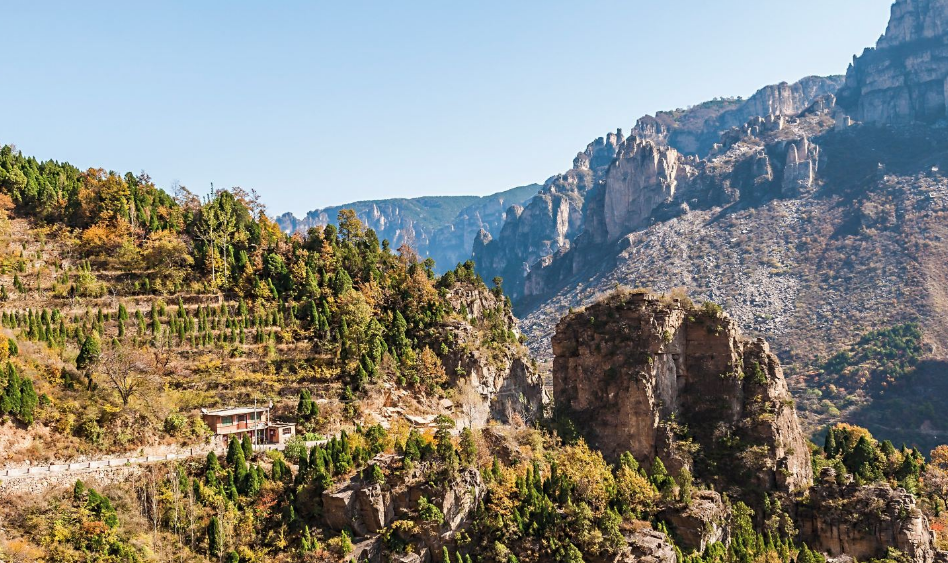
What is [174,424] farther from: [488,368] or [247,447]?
[488,368]

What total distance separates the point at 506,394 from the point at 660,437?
14592 mm

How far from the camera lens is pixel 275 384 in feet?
160

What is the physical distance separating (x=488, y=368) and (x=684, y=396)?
16.3 meters

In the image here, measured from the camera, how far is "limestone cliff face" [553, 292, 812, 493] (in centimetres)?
5412

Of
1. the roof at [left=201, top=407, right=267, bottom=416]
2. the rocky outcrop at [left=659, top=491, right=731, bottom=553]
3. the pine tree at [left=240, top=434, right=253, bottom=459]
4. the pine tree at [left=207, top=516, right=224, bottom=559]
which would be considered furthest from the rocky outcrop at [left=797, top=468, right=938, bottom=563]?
the pine tree at [left=207, top=516, right=224, bottom=559]

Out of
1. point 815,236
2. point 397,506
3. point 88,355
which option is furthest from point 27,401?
point 815,236

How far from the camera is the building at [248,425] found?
4369 centimetres

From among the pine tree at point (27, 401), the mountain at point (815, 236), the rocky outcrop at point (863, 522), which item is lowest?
the rocky outcrop at point (863, 522)

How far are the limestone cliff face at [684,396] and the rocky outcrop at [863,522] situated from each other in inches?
99.3

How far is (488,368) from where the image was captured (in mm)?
61406

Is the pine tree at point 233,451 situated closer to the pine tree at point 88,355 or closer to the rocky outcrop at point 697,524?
the pine tree at point 88,355

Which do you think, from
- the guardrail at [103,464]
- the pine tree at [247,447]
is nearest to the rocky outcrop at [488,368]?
the guardrail at [103,464]

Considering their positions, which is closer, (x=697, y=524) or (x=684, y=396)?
(x=697, y=524)

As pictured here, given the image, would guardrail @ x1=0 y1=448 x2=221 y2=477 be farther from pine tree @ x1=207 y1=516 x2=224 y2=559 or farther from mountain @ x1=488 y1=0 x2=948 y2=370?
mountain @ x1=488 y1=0 x2=948 y2=370
